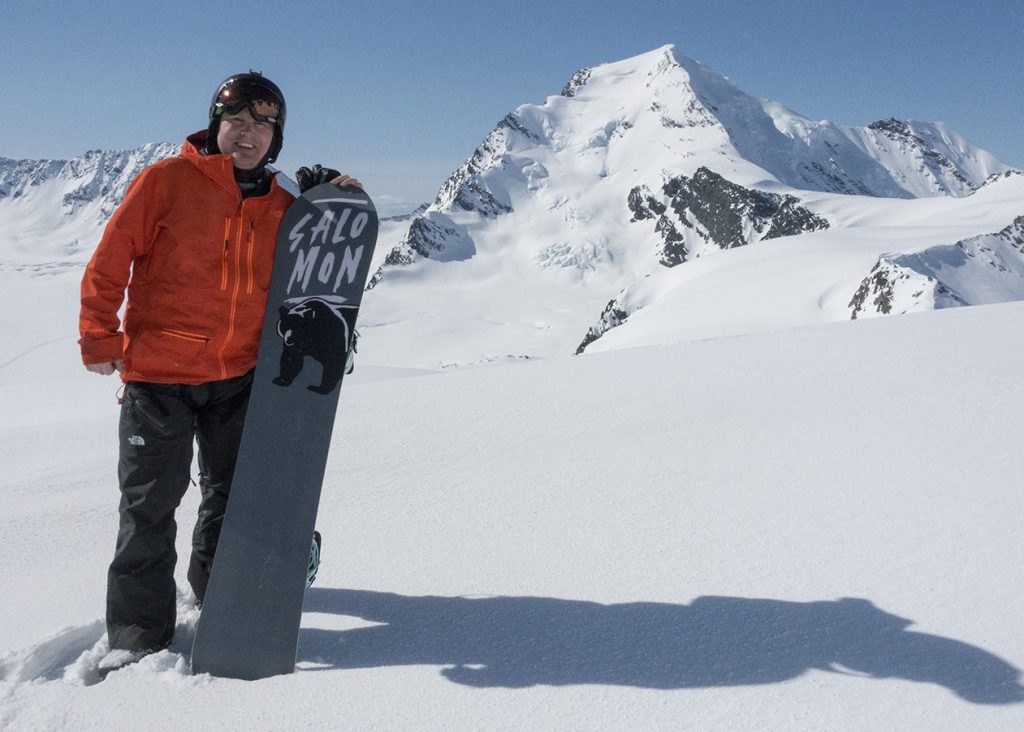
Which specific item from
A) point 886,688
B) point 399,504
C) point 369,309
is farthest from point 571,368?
point 369,309

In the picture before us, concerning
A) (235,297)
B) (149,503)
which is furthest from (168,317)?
(149,503)

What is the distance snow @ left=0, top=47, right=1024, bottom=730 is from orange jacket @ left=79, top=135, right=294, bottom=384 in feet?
3.25

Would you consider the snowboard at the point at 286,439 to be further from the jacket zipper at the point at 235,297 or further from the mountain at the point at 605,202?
the mountain at the point at 605,202

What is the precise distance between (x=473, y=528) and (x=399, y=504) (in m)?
0.55

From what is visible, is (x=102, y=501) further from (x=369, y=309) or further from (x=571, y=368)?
(x=369, y=309)

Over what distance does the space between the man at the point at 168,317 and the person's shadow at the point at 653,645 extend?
2.00 ft

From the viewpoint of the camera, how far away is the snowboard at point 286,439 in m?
2.30

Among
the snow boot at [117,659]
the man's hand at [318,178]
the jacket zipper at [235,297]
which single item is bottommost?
the snow boot at [117,659]

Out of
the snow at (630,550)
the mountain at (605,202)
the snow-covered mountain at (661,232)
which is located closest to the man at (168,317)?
the snow at (630,550)

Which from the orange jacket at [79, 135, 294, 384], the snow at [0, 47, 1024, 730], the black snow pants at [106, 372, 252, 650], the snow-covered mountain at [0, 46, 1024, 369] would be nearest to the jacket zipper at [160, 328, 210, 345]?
the orange jacket at [79, 135, 294, 384]

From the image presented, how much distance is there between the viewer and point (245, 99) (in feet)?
8.46

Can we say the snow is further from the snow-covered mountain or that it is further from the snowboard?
the snow-covered mountain

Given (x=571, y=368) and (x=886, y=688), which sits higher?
(x=571, y=368)

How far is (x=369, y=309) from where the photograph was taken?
98375 mm
